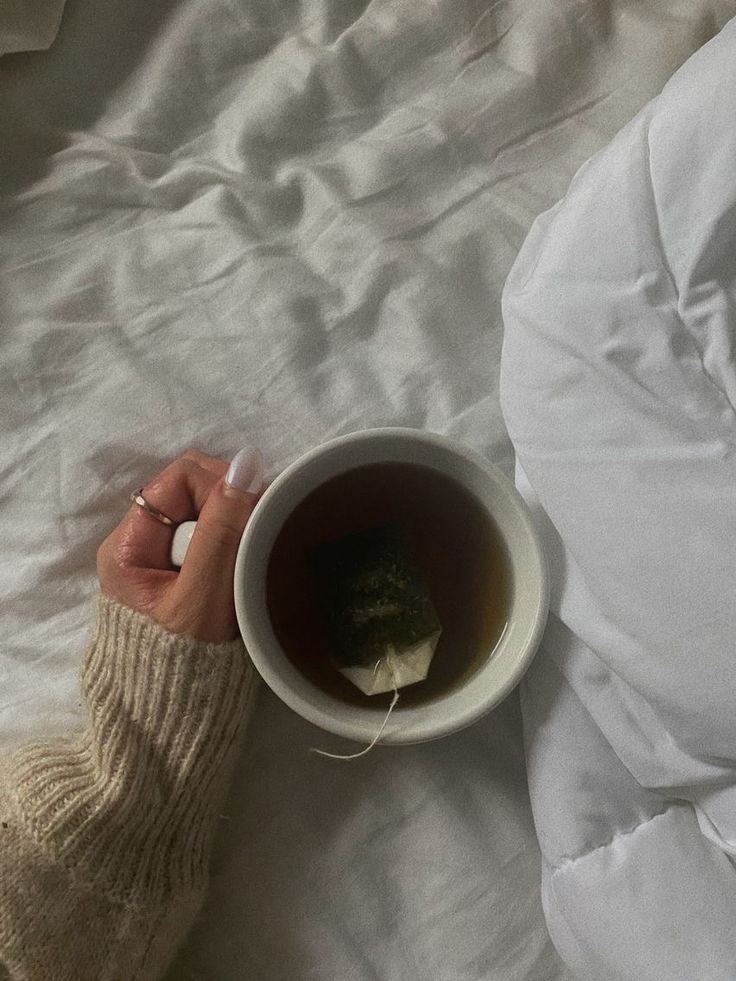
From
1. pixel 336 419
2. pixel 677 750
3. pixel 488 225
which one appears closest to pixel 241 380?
pixel 336 419

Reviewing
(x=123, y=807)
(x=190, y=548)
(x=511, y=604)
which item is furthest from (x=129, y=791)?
(x=511, y=604)

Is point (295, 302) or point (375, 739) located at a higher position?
point (295, 302)

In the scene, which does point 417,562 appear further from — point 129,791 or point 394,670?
point 129,791

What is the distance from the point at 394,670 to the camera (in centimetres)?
52

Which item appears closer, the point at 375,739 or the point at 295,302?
the point at 375,739

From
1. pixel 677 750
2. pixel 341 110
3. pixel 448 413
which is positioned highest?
pixel 341 110

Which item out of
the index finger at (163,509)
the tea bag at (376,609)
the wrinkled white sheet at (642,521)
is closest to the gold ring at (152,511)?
the index finger at (163,509)

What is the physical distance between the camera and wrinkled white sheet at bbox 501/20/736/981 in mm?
456

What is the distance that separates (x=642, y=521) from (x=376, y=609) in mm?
172

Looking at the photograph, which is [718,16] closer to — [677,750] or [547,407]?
[547,407]

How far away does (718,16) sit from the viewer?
0.63 m

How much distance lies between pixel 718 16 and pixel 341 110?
294mm

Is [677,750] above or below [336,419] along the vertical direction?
below

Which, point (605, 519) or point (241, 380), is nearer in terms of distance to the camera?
point (605, 519)
